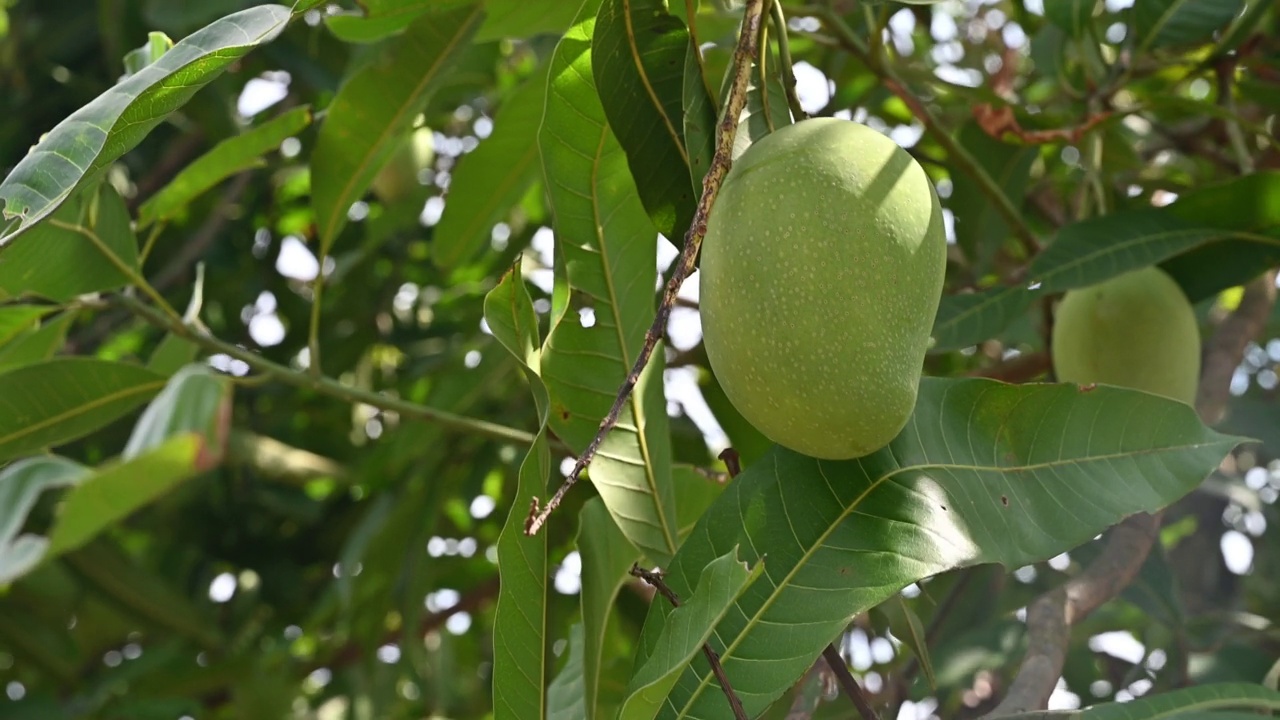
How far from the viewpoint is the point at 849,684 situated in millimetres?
896

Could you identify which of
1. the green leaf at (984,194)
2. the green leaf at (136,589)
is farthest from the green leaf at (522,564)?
the green leaf at (136,589)

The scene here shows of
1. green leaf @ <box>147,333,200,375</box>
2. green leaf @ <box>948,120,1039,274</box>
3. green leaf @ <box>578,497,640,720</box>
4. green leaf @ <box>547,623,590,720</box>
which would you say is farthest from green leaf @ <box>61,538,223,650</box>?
green leaf @ <box>948,120,1039,274</box>

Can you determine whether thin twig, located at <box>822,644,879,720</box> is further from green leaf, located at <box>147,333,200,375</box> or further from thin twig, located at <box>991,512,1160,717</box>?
green leaf, located at <box>147,333,200,375</box>

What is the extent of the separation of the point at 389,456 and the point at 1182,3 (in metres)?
1.36

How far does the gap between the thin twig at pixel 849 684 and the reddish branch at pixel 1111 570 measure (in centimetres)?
13

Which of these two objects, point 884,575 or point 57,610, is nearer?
point 884,575

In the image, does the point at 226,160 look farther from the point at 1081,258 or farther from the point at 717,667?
the point at 1081,258

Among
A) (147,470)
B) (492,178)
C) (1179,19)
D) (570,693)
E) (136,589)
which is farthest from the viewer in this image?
(136,589)

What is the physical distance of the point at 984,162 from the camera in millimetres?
1537

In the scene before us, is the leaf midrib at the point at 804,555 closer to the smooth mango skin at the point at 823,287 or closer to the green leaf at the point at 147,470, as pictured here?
the smooth mango skin at the point at 823,287

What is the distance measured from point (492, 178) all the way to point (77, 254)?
57cm

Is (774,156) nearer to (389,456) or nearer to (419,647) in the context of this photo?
(389,456)

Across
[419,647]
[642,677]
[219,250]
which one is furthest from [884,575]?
[219,250]

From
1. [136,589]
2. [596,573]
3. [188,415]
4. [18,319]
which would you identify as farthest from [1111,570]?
[136,589]
